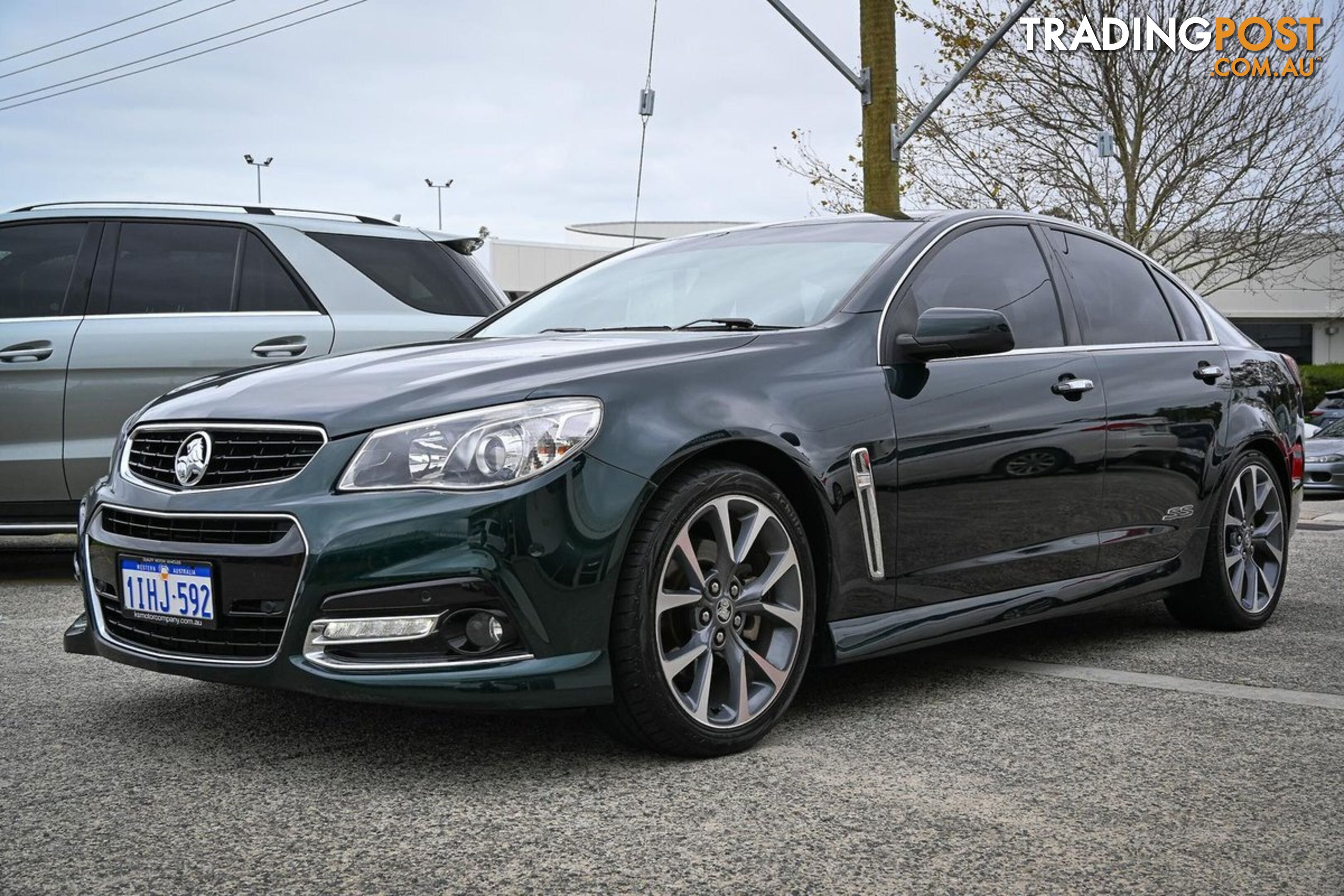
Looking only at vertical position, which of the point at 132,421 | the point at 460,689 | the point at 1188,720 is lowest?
the point at 1188,720

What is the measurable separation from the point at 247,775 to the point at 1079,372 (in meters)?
2.91

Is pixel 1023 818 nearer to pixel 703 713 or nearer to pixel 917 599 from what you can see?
pixel 703 713

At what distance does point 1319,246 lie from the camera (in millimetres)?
29891

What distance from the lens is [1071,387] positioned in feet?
16.1

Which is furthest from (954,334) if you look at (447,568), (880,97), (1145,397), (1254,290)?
(1254,290)

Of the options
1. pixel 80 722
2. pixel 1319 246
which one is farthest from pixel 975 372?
pixel 1319 246

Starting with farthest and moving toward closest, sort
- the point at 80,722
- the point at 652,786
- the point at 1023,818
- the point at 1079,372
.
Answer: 1. the point at 1079,372
2. the point at 80,722
3. the point at 652,786
4. the point at 1023,818

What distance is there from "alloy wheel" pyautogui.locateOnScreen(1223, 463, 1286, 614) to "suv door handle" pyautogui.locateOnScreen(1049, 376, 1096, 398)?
1.14 metres

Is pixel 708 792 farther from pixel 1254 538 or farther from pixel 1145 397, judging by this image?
pixel 1254 538

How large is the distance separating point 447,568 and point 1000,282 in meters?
2.38

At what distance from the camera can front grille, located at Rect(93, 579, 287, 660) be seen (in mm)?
3492

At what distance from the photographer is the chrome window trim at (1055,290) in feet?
14.6
